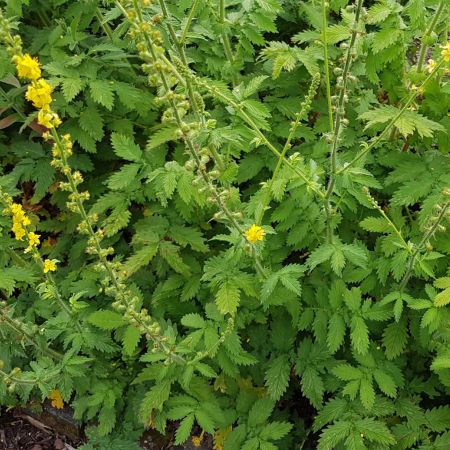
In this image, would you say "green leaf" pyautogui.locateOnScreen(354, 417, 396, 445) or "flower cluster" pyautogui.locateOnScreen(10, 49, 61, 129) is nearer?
"flower cluster" pyautogui.locateOnScreen(10, 49, 61, 129)

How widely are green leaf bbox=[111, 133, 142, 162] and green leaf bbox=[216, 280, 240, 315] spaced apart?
100 cm

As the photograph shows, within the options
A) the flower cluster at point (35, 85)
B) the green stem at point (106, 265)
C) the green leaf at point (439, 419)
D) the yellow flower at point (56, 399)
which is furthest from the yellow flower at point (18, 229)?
the green leaf at point (439, 419)

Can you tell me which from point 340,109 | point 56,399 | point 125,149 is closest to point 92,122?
point 125,149

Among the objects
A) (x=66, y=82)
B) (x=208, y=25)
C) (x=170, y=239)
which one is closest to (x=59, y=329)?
(x=170, y=239)

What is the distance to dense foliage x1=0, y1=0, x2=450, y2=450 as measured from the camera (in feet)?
9.11

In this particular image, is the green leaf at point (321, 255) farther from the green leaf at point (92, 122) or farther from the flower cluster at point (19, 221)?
the green leaf at point (92, 122)

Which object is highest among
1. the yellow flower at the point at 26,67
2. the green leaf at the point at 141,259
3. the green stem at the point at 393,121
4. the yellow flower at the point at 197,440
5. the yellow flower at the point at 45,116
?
the yellow flower at the point at 26,67

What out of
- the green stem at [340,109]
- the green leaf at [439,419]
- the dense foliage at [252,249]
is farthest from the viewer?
the green leaf at [439,419]

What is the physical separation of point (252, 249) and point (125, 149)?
3.65 feet

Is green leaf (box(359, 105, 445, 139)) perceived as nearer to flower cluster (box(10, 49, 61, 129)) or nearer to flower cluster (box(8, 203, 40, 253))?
flower cluster (box(10, 49, 61, 129))

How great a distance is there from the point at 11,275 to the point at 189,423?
142cm

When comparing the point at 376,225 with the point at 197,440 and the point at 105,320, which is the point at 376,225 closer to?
the point at 105,320

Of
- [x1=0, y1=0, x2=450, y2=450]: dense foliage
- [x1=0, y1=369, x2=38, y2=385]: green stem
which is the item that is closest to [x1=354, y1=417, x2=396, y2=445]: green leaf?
[x1=0, y1=0, x2=450, y2=450]: dense foliage

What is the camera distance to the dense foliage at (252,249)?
2.78 meters
